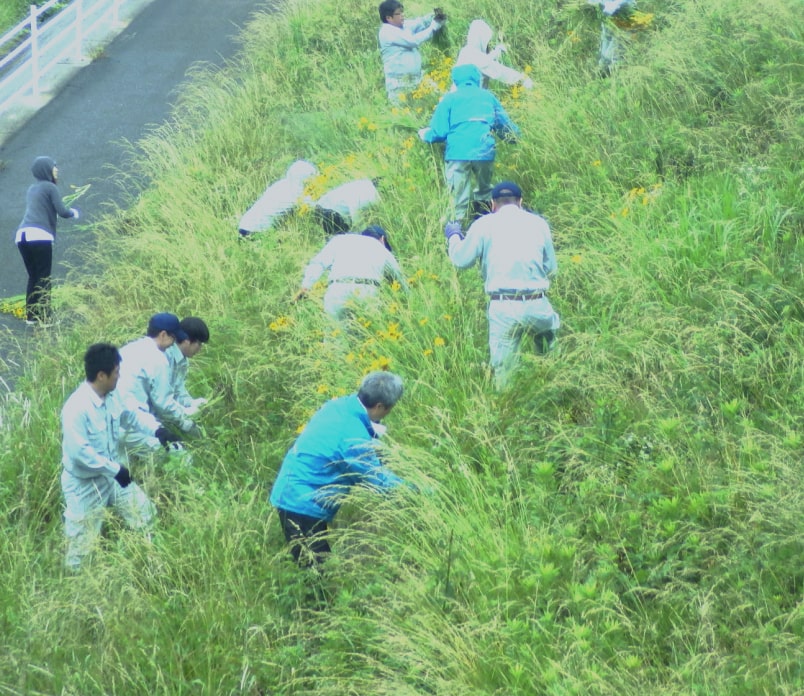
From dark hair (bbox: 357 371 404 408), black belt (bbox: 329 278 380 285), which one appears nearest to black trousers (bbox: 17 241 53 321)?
black belt (bbox: 329 278 380 285)

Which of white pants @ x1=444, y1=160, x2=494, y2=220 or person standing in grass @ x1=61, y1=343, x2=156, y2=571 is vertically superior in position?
person standing in grass @ x1=61, y1=343, x2=156, y2=571

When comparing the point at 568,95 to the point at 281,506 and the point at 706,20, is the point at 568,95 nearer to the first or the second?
the point at 706,20

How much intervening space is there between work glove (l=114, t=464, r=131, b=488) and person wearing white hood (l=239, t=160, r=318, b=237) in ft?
13.7

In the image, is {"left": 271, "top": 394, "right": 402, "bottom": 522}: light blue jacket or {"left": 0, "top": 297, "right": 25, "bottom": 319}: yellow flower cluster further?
{"left": 0, "top": 297, "right": 25, "bottom": 319}: yellow flower cluster

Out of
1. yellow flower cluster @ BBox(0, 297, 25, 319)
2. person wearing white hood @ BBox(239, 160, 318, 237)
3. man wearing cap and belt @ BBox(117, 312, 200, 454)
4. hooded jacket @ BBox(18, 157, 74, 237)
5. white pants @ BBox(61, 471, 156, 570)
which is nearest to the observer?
white pants @ BBox(61, 471, 156, 570)

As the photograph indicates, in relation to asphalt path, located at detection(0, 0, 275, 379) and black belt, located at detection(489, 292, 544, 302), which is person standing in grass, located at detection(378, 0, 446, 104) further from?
black belt, located at detection(489, 292, 544, 302)

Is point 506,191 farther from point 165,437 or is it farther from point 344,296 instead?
point 165,437

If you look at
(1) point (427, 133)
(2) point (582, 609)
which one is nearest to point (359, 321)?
(1) point (427, 133)

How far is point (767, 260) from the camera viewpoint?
7.93 metres

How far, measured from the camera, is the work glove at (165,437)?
8055 mm

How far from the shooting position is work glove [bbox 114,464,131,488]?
743cm

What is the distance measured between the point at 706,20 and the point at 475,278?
429 cm

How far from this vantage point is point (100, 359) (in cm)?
721

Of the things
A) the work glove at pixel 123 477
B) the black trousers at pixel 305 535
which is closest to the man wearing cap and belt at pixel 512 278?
the black trousers at pixel 305 535
